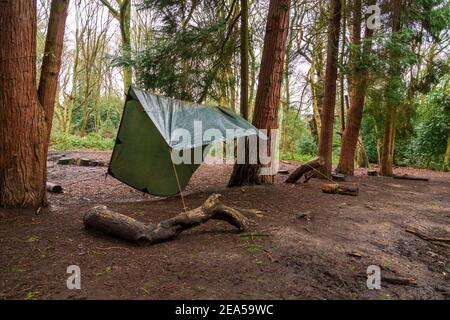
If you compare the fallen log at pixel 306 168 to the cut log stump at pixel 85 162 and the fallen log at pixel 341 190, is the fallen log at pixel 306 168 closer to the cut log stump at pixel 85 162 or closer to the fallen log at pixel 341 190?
the fallen log at pixel 341 190

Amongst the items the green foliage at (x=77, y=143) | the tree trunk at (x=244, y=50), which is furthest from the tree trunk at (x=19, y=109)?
the green foliage at (x=77, y=143)

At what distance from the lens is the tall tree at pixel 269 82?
17.8 ft

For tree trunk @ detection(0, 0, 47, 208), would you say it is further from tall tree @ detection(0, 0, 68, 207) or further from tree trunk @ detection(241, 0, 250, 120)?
tree trunk @ detection(241, 0, 250, 120)

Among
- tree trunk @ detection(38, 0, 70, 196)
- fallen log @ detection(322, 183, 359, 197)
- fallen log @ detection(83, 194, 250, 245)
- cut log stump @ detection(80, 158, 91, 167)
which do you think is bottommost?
fallen log @ detection(83, 194, 250, 245)

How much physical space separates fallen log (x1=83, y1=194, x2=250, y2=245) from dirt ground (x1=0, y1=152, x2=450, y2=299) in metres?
0.09

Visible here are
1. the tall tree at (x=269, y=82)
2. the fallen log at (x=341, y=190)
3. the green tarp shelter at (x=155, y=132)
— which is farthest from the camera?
the tall tree at (x=269, y=82)

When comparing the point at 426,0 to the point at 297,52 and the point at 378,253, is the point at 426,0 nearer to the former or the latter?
the point at 297,52

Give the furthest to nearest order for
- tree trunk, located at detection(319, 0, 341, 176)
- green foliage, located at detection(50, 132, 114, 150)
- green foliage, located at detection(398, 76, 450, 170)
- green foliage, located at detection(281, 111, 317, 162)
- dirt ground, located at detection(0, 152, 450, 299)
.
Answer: green foliage, located at detection(281, 111, 317, 162) < green foliage, located at detection(50, 132, 114, 150) < green foliage, located at detection(398, 76, 450, 170) < tree trunk, located at detection(319, 0, 341, 176) < dirt ground, located at detection(0, 152, 450, 299)

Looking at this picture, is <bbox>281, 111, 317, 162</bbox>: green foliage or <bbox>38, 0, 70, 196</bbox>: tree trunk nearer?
<bbox>38, 0, 70, 196</bbox>: tree trunk

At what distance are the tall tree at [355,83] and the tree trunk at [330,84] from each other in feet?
1.20

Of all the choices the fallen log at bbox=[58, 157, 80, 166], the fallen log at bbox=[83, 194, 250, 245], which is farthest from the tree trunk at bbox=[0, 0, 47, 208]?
the fallen log at bbox=[58, 157, 80, 166]

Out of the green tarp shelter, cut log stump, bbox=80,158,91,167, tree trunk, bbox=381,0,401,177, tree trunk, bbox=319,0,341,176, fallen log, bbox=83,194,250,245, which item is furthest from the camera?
cut log stump, bbox=80,158,91,167

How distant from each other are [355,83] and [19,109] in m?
5.52

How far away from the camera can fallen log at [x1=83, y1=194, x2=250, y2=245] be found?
9.32 feet
